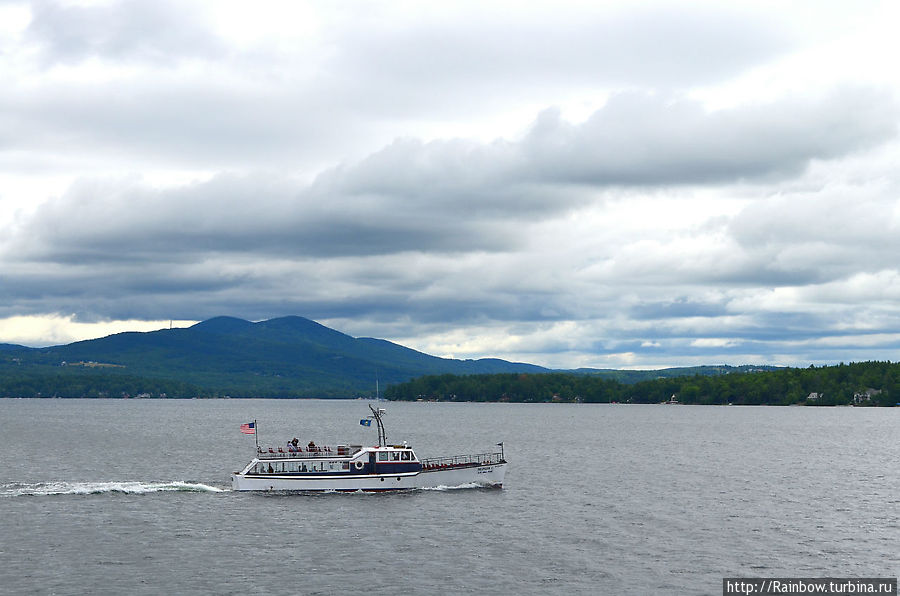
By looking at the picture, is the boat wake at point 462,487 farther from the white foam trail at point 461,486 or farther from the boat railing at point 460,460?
the boat railing at point 460,460

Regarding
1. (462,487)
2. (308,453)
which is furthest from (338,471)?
(462,487)

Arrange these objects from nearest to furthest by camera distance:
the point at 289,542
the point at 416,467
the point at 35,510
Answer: the point at 289,542, the point at 35,510, the point at 416,467

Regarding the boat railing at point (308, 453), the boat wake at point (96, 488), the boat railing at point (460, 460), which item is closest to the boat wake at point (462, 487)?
the boat railing at point (460, 460)

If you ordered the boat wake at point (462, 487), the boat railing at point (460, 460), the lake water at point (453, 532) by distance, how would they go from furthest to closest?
the boat railing at point (460, 460) → the boat wake at point (462, 487) → the lake water at point (453, 532)

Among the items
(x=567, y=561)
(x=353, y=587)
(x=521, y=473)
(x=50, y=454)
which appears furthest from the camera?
(x=50, y=454)

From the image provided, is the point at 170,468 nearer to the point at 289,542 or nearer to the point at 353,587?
the point at 289,542

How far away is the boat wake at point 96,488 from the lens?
9848 centimetres

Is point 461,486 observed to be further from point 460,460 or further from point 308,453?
point 460,460

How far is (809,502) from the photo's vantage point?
9681cm

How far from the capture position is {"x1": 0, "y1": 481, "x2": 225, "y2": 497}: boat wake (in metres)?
98.5

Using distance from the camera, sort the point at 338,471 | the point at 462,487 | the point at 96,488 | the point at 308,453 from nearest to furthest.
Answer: the point at 338,471 → the point at 96,488 → the point at 308,453 → the point at 462,487

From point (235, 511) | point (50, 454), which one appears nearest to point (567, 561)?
point (235, 511)

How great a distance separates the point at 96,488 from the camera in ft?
331

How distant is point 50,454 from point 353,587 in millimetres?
115693
